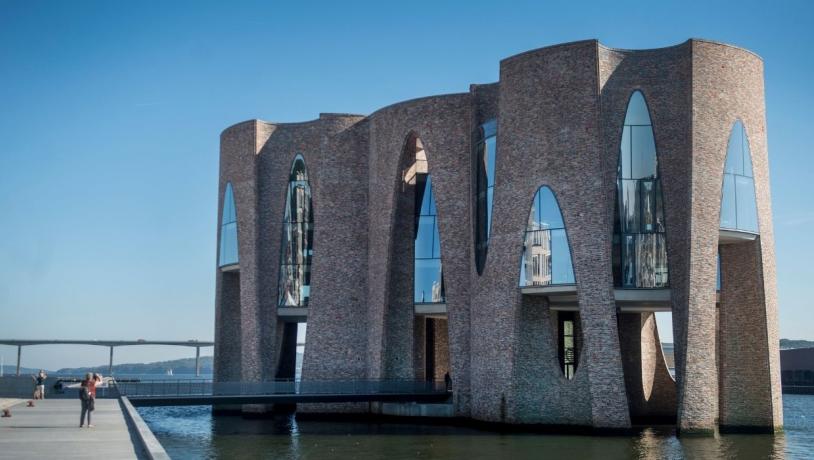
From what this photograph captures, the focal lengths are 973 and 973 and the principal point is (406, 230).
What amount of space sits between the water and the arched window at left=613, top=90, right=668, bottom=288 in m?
5.42

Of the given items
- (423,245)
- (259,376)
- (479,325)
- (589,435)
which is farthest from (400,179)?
(589,435)

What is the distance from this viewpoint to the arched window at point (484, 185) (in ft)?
120

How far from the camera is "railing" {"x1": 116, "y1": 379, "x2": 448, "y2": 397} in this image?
35938 millimetres

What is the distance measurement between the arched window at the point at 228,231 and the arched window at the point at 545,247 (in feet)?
55.5

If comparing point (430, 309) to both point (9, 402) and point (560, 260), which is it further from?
point (9, 402)

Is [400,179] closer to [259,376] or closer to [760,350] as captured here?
[259,376]

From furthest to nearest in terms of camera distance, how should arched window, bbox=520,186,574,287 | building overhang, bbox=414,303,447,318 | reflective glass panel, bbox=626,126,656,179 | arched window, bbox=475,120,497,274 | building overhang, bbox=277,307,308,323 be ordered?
building overhang, bbox=277,307,308,323 → building overhang, bbox=414,303,447,318 → arched window, bbox=475,120,497,274 → reflective glass panel, bbox=626,126,656,179 → arched window, bbox=520,186,574,287

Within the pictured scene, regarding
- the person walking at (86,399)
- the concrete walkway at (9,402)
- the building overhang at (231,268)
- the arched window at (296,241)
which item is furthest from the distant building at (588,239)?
the person walking at (86,399)

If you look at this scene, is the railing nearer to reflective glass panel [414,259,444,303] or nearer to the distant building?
the distant building

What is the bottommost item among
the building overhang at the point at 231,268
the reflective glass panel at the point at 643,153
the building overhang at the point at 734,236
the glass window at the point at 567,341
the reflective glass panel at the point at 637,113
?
the glass window at the point at 567,341

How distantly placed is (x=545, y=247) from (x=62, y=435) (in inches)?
725

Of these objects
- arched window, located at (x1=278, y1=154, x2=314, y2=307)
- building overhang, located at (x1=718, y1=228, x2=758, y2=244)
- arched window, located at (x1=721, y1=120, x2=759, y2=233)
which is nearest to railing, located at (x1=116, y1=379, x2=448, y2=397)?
arched window, located at (x1=278, y1=154, x2=314, y2=307)

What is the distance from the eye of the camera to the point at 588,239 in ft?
106

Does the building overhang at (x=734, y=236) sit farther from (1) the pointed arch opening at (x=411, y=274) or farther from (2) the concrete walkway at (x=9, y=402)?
(2) the concrete walkway at (x=9, y=402)
